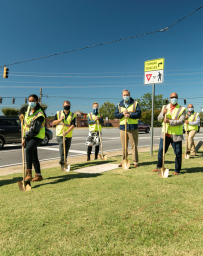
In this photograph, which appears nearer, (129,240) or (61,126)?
(129,240)

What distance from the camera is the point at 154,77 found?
837cm

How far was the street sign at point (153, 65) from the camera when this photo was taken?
8.17 m

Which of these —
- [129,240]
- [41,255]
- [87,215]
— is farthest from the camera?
[87,215]

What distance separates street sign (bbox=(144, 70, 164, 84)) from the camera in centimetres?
821

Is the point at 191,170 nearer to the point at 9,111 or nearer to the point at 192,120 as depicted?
the point at 192,120

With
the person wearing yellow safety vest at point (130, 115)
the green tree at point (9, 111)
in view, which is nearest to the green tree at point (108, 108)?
the green tree at point (9, 111)

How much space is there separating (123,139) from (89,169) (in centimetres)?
127

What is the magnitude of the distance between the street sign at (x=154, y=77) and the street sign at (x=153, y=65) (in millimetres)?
140

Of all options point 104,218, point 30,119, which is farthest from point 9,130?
point 104,218

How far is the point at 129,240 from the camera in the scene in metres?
2.38

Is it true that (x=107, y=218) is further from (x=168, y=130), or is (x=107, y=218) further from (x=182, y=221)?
(x=168, y=130)

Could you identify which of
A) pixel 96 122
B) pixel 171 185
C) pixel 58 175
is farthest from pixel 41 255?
pixel 96 122

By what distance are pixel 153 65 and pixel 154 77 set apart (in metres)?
0.45

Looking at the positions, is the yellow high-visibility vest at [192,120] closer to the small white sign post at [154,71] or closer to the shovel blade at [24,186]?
the small white sign post at [154,71]
